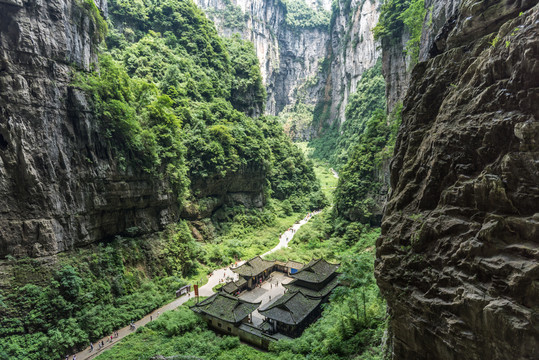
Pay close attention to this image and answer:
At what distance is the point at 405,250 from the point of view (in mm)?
7188

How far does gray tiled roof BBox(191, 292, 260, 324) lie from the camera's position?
19719 mm

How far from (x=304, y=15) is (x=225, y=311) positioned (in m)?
123

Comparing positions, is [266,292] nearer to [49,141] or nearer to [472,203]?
[49,141]

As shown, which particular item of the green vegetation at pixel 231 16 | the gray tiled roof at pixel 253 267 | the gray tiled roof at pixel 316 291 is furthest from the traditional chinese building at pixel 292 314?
the green vegetation at pixel 231 16

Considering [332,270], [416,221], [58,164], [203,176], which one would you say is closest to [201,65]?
[203,176]

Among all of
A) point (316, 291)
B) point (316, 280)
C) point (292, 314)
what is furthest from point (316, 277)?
point (292, 314)

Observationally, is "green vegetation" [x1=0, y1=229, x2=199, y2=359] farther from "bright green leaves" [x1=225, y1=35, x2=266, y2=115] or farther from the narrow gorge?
"bright green leaves" [x1=225, y1=35, x2=266, y2=115]

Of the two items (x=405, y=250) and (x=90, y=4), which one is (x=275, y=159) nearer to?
(x=90, y=4)

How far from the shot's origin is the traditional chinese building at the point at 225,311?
1961 centimetres

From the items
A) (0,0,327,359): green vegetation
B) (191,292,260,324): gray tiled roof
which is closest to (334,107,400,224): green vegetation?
(0,0,327,359): green vegetation

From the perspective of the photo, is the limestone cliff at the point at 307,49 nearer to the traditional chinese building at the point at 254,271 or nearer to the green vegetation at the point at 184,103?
the green vegetation at the point at 184,103

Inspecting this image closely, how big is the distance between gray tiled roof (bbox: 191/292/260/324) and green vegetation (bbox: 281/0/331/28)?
115 metres

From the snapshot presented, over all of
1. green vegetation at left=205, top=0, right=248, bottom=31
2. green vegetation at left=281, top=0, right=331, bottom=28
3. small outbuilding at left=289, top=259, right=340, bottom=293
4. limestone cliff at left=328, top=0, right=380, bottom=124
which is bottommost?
small outbuilding at left=289, top=259, right=340, bottom=293

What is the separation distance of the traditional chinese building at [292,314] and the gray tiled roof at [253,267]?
647cm
